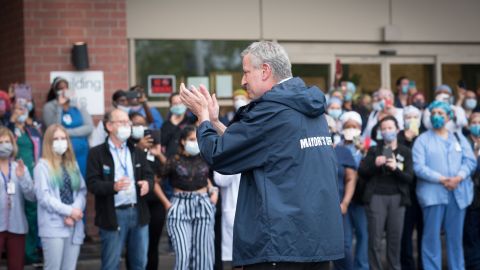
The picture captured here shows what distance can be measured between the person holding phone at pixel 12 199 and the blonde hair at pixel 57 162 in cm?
42

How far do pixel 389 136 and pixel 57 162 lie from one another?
389 cm

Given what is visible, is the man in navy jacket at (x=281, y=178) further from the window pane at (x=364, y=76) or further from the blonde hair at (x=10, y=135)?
the window pane at (x=364, y=76)

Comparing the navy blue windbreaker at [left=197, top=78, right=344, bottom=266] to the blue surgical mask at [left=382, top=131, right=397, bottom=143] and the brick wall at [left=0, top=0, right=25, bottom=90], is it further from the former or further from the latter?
the brick wall at [left=0, top=0, right=25, bottom=90]

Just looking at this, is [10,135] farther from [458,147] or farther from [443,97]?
[443,97]

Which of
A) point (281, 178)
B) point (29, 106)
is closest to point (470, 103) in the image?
point (29, 106)

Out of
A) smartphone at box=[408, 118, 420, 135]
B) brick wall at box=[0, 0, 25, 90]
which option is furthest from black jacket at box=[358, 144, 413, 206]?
brick wall at box=[0, 0, 25, 90]

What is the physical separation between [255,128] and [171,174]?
4.59 meters

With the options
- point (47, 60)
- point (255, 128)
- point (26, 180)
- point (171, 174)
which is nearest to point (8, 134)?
point (26, 180)

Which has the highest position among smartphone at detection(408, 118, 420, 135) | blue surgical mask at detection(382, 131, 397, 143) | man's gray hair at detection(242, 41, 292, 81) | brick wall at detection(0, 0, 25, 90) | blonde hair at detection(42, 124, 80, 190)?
brick wall at detection(0, 0, 25, 90)

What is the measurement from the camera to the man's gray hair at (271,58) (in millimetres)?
5238

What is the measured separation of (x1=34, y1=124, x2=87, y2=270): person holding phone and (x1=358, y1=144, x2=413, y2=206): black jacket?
10.8 ft

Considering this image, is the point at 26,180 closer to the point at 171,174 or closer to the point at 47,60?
the point at 171,174

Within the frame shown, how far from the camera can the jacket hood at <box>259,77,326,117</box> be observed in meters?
5.11

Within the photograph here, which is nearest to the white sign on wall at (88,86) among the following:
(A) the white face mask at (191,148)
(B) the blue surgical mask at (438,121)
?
(A) the white face mask at (191,148)
